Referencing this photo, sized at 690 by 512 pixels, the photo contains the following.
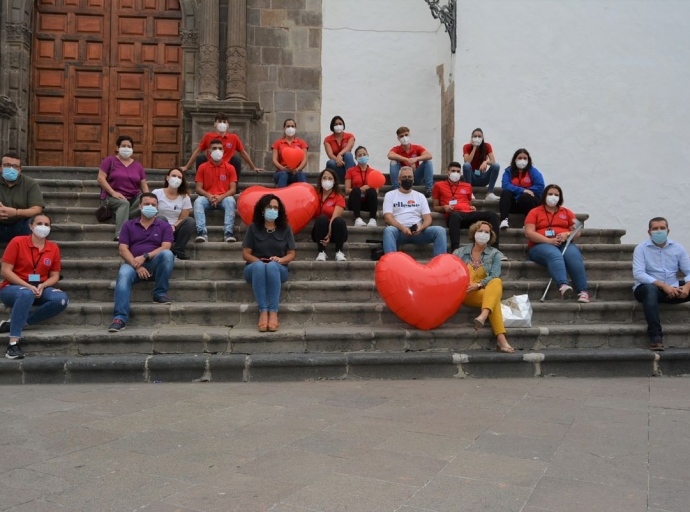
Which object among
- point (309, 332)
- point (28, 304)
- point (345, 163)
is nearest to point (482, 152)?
point (345, 163)

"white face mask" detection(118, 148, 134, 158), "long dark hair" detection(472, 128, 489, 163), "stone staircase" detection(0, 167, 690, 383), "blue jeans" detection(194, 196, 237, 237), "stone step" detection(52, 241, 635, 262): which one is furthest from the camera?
"long dark hair" detection(472, 128, 489, 163)

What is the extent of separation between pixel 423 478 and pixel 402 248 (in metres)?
4.66

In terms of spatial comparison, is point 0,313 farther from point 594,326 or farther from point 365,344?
point 594,326

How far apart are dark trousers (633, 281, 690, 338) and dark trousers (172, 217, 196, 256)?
478cm

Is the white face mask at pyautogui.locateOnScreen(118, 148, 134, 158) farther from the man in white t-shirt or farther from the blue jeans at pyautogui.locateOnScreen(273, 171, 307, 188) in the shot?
the man in white t-shirt

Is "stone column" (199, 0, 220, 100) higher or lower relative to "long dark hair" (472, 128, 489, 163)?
higher

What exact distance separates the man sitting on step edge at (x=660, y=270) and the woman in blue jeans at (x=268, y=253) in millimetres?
3528

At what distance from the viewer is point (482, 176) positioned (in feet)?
31.2

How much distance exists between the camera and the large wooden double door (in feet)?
39.9

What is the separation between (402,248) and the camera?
25.4 ft

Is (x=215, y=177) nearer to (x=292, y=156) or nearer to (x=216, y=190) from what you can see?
(x=216, y=190)

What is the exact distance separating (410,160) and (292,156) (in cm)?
162

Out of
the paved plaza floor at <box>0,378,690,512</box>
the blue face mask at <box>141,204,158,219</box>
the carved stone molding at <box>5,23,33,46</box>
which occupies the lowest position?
the paved plaza floor at <box>0,378,690,512</box>

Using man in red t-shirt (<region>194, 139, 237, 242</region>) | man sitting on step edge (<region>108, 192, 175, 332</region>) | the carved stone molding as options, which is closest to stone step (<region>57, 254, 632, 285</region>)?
man sitting on step edge (<region>108, 192, 175, 332</region>)
